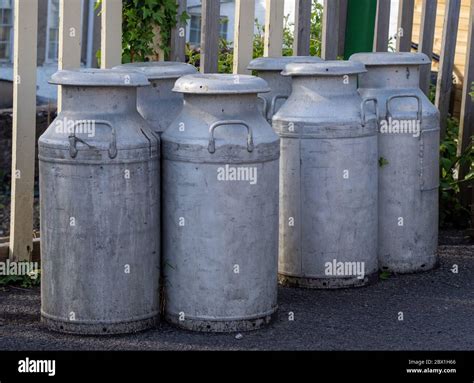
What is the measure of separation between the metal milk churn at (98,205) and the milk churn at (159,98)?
1.05ft

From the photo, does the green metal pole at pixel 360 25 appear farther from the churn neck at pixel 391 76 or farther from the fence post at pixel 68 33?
the fence post at pixel 68 33

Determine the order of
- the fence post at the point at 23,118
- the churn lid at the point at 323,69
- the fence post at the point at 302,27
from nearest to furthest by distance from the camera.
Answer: the churn lid at the point at 323,69 → the fence post at the point at 23,118 → the fence post at the point at 302,27

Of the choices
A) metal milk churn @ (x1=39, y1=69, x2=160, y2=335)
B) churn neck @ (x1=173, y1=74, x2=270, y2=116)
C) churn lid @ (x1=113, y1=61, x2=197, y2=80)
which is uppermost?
churn lid @ (x1=113, y1=61, x2=197, y2=80)

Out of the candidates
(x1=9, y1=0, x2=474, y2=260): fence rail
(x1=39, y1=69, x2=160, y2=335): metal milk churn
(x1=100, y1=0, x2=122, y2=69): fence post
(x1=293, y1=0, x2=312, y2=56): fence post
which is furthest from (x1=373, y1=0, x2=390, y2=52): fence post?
(x1=39, y1=69, x2=160, y2=335): metal milk churn

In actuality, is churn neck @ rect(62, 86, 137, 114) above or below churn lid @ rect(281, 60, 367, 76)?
below

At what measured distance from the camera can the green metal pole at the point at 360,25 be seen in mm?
6992

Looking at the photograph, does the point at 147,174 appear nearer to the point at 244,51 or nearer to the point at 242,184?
the point at 242,184

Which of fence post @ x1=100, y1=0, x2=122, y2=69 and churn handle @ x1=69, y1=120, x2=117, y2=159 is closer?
churn handle @ x1=69, y1=120, x2=117, y2=159

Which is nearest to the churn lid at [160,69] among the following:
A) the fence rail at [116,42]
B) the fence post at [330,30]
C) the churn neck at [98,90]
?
the churn neck at [98,90]

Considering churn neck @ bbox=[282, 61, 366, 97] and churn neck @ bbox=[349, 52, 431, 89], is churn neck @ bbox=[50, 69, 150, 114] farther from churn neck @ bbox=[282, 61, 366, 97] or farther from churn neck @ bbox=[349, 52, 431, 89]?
churn neck @ bbox=[349, 52, 431, 89]

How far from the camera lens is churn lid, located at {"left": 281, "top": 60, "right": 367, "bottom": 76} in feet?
17.5

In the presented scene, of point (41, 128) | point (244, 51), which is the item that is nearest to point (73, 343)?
point (244, 51)

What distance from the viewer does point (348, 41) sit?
7090 mm

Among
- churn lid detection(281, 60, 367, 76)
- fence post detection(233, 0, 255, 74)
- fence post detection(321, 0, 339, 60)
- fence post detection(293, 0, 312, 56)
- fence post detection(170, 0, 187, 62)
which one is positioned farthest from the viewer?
fence post detection(321, 0, 339, 60)
